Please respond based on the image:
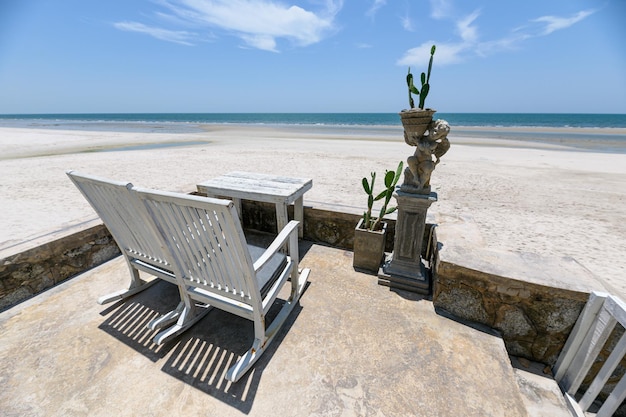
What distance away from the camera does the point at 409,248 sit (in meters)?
2.56

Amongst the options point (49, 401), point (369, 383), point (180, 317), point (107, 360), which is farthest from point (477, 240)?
point (49, 401)

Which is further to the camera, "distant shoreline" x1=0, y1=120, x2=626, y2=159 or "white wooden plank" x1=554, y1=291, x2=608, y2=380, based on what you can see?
"distant shoreline" x1=0, y1=120, x2=626, y2=159

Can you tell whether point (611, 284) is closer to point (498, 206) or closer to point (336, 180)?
point (498, 206)

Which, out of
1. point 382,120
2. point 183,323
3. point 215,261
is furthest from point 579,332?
point 382,120

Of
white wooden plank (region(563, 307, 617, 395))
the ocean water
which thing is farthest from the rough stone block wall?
the ocean water

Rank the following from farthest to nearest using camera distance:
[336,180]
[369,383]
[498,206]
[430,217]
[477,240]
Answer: [336,180]
[498,206]
[430,217]
[477,240]
[369,383]

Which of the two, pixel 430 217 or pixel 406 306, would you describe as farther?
pixel 430 217

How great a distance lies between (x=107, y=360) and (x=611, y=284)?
4.85 metres

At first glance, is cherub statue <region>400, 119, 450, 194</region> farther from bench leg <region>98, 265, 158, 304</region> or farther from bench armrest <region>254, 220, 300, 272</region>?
bench leg <region>98, 265, 158, 304</region>

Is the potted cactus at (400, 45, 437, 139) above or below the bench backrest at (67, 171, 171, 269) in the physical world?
above

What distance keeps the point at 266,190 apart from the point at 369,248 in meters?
1.30

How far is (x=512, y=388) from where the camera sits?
1596 mm

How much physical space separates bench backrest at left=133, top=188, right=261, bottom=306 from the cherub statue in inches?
63.0

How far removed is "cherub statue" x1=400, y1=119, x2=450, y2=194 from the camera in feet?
7.22
